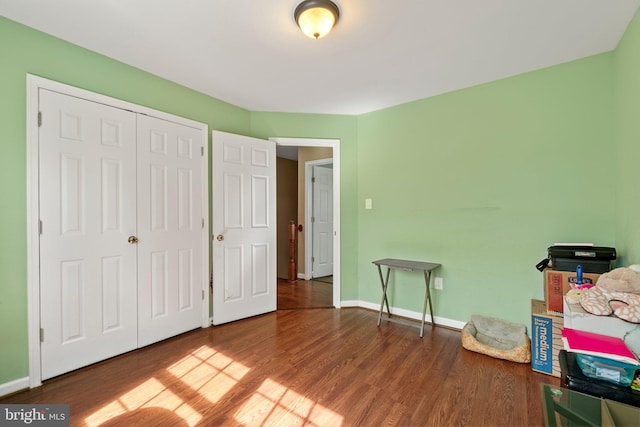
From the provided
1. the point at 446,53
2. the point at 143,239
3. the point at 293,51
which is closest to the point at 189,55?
the point at 293,51

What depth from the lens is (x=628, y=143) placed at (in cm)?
185

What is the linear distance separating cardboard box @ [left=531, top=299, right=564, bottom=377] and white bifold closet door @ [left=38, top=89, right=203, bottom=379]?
285 cm

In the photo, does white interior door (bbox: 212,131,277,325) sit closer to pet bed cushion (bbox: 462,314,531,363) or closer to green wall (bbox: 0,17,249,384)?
green wall (bbox: 0,17,249,384)

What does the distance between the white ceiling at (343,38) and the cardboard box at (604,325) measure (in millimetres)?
1701

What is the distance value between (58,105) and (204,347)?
6.94 feet

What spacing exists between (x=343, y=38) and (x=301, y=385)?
2354 millimetres

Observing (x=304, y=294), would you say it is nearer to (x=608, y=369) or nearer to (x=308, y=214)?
(x=308, y=214)

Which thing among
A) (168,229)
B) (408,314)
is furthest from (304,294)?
(168,229)

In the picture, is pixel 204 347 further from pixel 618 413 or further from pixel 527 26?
pixel 527 26

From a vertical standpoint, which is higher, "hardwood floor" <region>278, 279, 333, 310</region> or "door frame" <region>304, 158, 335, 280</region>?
"door frame" <region>304, 158, 335, 280</region>

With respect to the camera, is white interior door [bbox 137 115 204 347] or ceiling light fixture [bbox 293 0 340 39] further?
white interior door [bbox 137 115 204 347]

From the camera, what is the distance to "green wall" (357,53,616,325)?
2.21 metres

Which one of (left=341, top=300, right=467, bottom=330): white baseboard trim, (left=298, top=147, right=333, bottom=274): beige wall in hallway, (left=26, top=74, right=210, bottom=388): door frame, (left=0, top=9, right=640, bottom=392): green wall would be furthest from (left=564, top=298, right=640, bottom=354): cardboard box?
(left=298, top=147, right=333, bottom=274): beige wall in hallway

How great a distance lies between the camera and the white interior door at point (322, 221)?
5.00 m
